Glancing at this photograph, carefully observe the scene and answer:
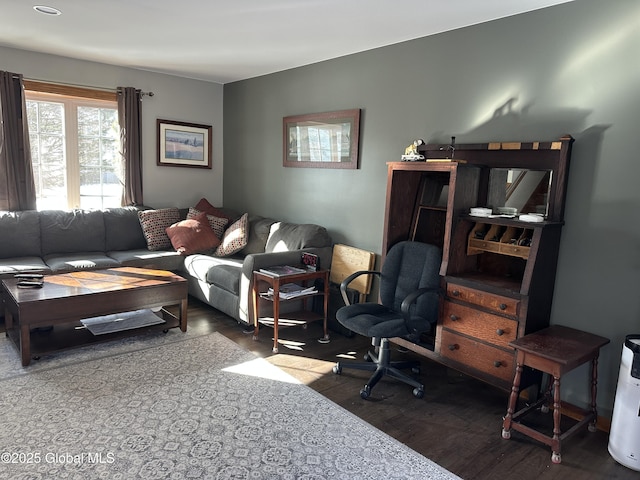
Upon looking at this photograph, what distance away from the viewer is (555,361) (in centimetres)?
225

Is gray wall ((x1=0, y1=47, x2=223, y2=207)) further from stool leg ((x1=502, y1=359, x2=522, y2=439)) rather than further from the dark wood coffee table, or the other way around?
stool leg ((x1=502, y1=359, x2=522, y2=439))

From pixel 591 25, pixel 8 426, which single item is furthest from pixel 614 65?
pixel 8 426

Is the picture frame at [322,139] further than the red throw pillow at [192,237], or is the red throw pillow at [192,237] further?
the red throw pillow at [192,237]

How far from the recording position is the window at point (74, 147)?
459cm

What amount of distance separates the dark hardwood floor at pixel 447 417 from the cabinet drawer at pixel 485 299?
2.05ft

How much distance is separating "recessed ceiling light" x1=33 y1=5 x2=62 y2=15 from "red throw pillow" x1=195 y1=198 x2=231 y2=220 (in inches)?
94.8

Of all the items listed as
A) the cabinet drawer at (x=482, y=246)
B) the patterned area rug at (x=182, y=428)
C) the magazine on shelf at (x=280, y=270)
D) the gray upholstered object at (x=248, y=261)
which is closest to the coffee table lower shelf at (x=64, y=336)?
the patterned area rug at (x=182, y=428)

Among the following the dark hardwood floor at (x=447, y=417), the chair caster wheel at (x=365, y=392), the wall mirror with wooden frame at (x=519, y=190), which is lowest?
the dark hardwood floor at (x=447, y=417)

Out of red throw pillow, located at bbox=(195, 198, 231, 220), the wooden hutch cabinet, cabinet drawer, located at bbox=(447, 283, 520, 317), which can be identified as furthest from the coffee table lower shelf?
cabinet drawer, located at bbox=(447, 283, 520, 317)

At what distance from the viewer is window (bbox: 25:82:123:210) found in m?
4.59

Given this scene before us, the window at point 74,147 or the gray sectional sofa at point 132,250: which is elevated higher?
the window at point 74,147

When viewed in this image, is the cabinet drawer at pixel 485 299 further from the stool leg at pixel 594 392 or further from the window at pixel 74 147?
the window at pixel 74 147

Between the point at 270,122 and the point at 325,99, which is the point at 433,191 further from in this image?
the point at 270,122

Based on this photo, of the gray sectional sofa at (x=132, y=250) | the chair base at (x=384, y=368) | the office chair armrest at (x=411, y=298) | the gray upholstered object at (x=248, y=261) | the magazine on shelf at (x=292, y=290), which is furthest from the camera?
the gray sectional sofa at (x=132, y=250)
